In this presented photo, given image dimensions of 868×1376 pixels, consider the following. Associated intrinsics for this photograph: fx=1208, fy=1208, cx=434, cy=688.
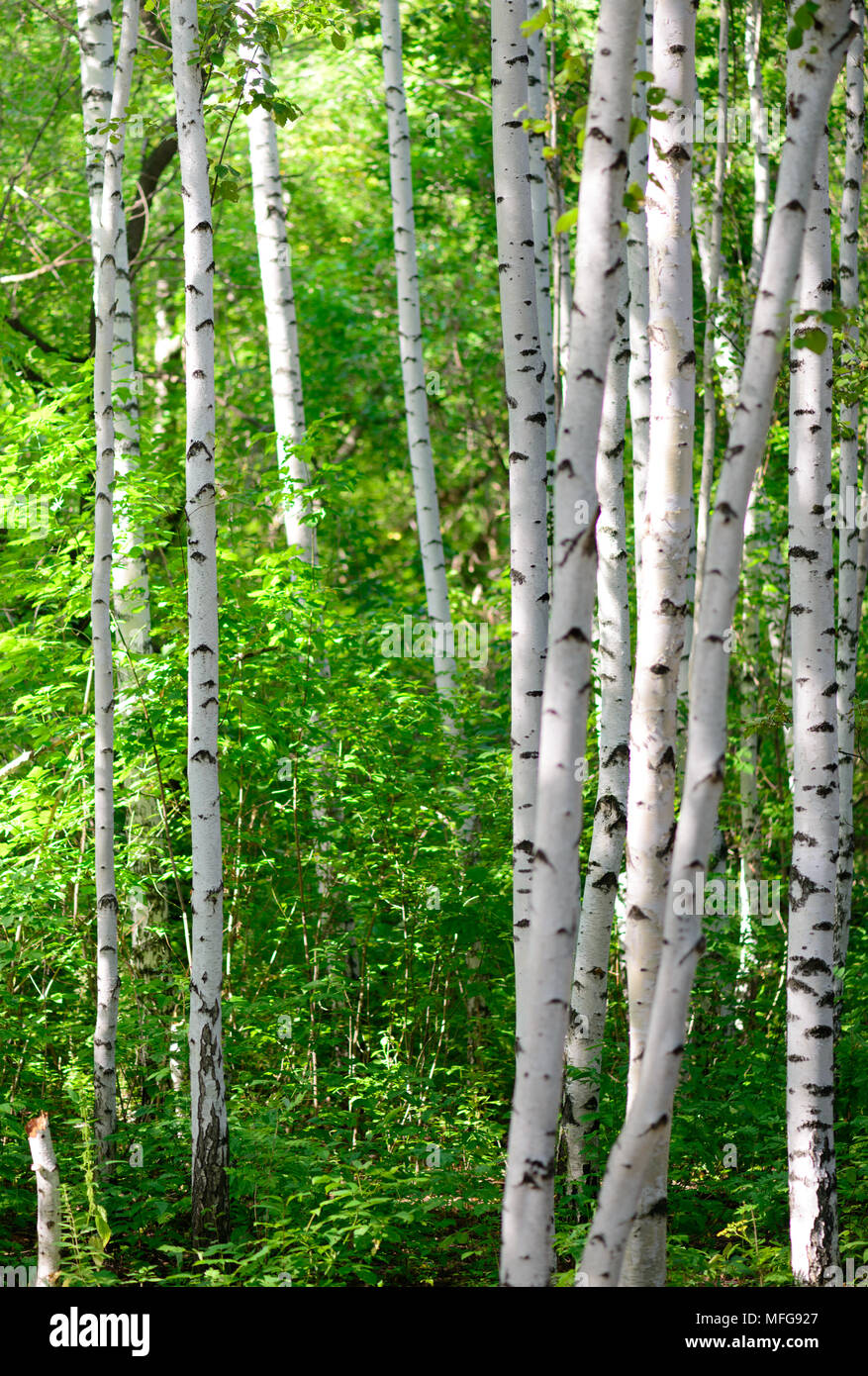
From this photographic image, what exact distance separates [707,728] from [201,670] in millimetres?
2462

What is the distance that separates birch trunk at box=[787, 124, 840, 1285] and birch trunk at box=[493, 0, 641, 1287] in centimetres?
131

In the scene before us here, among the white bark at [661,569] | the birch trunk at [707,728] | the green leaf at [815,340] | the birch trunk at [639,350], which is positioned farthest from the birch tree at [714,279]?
the birch trunk at [707,728]

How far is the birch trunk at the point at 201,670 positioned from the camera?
14.7ft

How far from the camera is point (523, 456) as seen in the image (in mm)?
4082

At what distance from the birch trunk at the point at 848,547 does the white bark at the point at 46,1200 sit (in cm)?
405

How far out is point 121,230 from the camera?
22.3 ft

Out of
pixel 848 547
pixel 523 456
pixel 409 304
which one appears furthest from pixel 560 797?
pixel 409 304

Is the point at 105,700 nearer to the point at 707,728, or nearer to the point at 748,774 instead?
the point at 707,728

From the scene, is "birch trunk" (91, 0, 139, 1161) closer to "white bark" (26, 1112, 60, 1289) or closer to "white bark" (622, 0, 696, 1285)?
"white bark" (26, 1112, 60, 1289)

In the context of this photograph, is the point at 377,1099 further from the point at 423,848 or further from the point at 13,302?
the point at 13,302

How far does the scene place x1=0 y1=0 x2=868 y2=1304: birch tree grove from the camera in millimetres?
2732

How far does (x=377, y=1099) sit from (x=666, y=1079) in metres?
3.40

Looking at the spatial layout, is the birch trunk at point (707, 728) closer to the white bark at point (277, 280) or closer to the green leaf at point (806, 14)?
the green leaf at point (806, 14)
